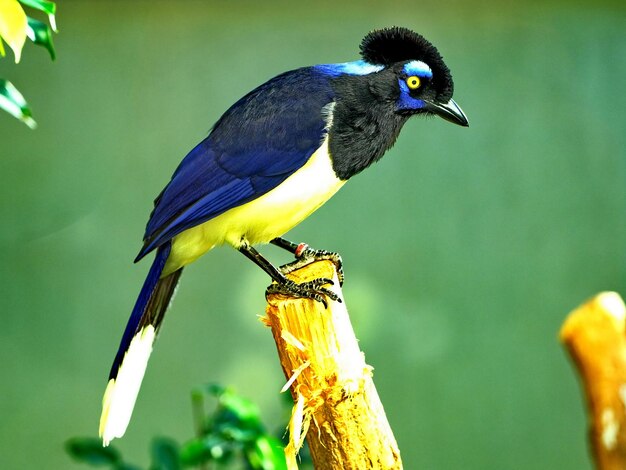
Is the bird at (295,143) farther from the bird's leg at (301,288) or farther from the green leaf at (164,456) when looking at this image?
the green leaf at (164,456)

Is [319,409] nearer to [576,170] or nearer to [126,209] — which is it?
[126,209]

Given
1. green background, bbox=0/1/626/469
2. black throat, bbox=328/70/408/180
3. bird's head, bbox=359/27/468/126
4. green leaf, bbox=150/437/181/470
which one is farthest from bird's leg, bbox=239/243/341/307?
green background, bbox=0/1/626/469

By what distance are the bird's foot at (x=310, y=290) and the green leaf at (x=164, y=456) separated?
1.12 m

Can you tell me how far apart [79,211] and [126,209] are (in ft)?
0.72

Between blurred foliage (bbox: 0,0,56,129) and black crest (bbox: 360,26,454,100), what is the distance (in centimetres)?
84

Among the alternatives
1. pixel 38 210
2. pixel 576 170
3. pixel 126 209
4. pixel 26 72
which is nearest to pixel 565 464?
pixel 576 170

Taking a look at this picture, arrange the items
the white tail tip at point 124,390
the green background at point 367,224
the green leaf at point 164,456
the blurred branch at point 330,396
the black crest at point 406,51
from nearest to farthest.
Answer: the blurred branch at point 330,396 < the black crest at point 406,51 < the white tail tip at point 124,390 < the green leaf at point 164,456 < the green background at point 367,224

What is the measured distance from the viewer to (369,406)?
201 cm

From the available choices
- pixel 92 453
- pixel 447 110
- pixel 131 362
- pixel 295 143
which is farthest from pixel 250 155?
pixel 92 453

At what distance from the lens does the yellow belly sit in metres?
2.30

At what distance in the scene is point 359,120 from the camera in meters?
2.32

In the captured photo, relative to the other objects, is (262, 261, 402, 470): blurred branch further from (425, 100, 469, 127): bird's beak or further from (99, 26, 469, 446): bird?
(425, 100, 469, 127): bird's beak

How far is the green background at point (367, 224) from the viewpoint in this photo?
4.12 meters

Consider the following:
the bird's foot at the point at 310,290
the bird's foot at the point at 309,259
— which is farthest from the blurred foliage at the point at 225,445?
the bird's foot at the point at 310,290
